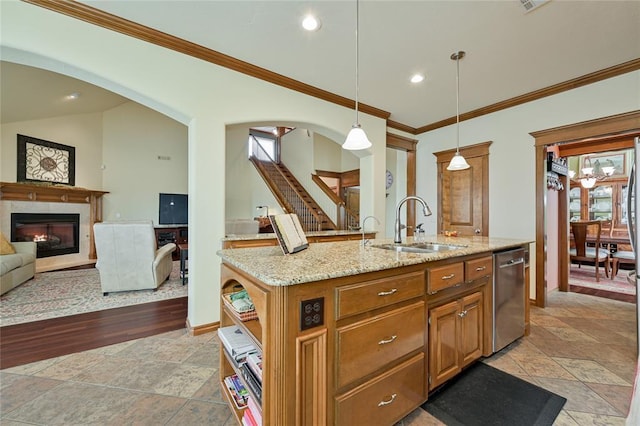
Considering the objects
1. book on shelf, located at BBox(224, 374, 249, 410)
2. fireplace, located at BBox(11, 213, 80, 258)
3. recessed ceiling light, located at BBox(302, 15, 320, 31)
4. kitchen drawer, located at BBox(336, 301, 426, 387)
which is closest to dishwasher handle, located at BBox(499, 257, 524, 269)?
kitchen drawer, located at BBox(336, 301, 426, 387)

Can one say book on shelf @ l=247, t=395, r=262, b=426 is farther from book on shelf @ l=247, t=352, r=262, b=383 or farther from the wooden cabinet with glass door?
the wooden cabinet with glass door

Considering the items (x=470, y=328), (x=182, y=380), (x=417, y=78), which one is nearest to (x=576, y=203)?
(x=417, y=78)

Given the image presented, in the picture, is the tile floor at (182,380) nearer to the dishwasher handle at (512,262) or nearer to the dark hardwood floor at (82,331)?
the dark hardwood floor at (82,331)

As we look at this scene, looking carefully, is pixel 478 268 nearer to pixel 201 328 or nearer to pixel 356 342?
pixel 356 342

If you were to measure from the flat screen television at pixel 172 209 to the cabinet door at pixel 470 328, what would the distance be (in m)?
7.25

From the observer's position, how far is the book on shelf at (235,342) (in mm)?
1397

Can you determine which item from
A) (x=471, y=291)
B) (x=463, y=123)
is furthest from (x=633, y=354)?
(x=463, y=123)

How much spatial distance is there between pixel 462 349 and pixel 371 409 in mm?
951

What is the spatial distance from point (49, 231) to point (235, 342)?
700 centimetres

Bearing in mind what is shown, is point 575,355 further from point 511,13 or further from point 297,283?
point 511,13

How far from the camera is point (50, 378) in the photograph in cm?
190

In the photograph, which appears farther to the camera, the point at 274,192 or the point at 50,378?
the point at 274,192

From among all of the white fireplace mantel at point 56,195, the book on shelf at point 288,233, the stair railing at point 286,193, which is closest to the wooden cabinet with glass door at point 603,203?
the stair railing at point 286,193

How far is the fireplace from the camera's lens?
209 inches
